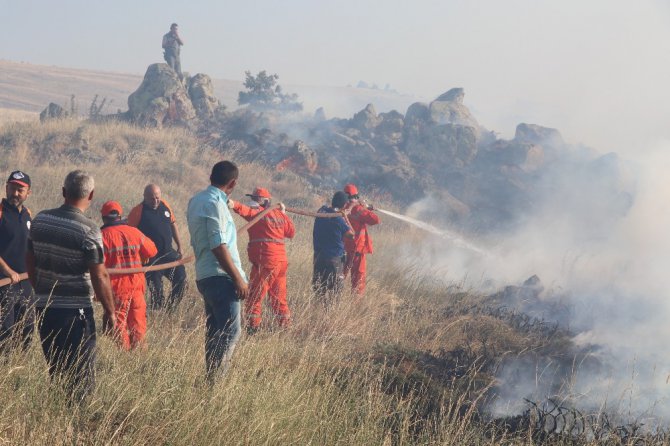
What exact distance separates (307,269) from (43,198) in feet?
20.3

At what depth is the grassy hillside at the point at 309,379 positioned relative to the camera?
3691 millimetres

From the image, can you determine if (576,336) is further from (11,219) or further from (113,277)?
(11,219)

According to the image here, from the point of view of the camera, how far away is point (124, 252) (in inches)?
239

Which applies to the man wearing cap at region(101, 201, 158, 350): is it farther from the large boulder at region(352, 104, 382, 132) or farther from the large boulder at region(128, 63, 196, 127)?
the large boulder at region(352, 104, 382, 132)

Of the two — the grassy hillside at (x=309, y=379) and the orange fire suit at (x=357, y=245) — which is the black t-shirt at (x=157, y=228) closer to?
the grassy hillside at (x=309, y=379)

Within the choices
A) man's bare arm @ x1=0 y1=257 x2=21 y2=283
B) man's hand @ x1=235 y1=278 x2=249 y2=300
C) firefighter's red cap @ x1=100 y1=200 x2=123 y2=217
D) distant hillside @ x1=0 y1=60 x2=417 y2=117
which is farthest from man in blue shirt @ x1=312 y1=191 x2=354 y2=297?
distant hillside @ x1=0 y1=60 x2=417 y2=117

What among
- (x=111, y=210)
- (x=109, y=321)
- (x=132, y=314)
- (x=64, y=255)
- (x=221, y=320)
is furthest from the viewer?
(x=111, y=210)

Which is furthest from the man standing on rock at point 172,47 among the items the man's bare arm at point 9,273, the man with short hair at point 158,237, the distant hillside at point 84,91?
the distant hillside at point 84,91

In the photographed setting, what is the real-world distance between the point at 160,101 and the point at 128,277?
19046 millimetres

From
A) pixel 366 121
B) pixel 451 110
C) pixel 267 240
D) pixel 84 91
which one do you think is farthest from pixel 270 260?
pixel 84 91

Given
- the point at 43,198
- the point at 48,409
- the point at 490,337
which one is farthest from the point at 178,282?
the point at 43,198

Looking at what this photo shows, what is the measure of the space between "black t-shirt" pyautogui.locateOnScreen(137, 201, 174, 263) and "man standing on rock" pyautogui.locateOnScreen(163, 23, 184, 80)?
1879 centimetres

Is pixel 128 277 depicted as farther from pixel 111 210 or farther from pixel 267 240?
pixel 267 240

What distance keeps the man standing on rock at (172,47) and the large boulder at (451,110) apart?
10150 mm
